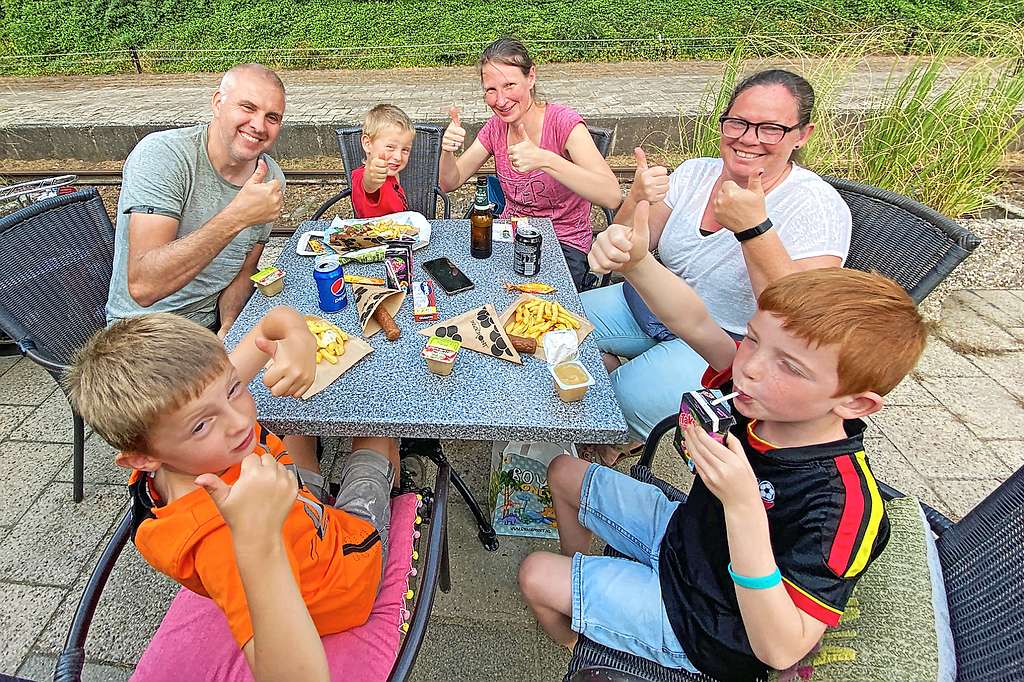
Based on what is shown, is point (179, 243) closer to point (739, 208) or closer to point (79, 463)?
point (79, 463)

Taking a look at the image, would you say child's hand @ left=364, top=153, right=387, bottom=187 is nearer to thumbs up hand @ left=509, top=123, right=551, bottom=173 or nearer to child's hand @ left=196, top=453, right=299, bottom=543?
thumbs up hand @ left=509, top=123, right=551, bottom=173

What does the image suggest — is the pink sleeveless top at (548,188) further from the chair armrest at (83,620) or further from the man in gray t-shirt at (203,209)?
the chair armrest at (83,620)

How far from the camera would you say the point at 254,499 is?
98 cm

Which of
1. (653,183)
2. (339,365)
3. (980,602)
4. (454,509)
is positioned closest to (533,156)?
(653,183)

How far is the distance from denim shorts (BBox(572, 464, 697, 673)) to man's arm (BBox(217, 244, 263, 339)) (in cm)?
192

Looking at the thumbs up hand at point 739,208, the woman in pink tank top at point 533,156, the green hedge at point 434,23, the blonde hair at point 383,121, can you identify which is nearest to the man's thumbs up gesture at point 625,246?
the thumbs up hand at point 739,208

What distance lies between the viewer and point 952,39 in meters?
3.77

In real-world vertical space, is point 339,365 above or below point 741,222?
below

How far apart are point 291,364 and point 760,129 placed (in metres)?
1.96

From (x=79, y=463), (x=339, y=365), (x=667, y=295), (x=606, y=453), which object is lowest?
(x=79, y=463)

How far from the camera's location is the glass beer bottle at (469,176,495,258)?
7.75 ft

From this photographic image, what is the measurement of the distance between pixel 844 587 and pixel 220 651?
1.47m

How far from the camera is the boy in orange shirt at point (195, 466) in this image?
44.1 inches

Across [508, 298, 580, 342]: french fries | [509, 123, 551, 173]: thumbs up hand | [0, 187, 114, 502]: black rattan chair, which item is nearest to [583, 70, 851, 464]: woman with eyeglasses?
[508, 298, 580, 342]: french fries
